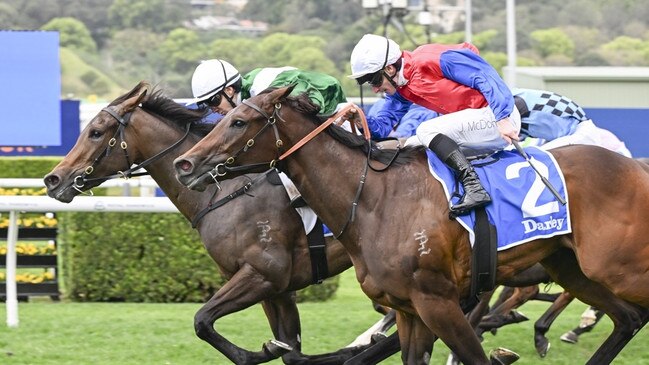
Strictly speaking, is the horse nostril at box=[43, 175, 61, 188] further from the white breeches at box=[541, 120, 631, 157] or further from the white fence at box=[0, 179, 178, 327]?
the white breeches at box=[541, 120, 631, 157]

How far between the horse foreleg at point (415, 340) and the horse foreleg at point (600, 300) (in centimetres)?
68

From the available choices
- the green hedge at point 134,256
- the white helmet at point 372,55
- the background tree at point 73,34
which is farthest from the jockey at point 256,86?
the background tree at point 73,34

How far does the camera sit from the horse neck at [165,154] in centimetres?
581

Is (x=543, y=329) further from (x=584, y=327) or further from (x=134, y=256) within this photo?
(x=134, y=256)

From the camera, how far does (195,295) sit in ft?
28.4

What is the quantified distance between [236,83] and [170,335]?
6.23 ft

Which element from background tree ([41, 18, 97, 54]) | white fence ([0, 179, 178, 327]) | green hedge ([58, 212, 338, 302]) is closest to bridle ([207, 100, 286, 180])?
white fence ([0, 179, 178, 327])

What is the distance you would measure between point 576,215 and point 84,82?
26583 mm

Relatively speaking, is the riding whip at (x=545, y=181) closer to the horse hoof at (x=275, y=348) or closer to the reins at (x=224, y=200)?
the reins at (x=224, y=200)

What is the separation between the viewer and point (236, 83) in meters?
6.04

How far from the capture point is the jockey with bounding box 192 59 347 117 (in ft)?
18.6

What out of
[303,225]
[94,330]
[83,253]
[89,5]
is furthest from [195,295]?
[89,5]

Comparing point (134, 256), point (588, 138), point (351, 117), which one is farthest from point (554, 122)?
point (134, 256)

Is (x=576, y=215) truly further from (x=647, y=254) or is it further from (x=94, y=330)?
(x=94, y=330)
